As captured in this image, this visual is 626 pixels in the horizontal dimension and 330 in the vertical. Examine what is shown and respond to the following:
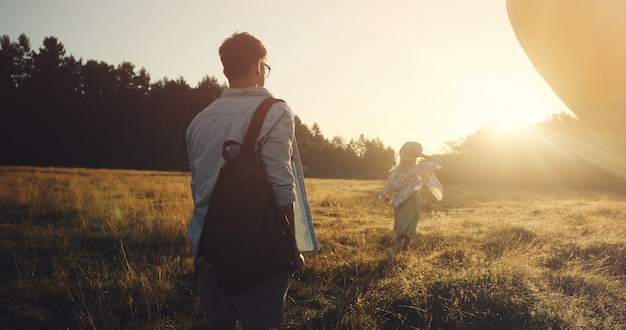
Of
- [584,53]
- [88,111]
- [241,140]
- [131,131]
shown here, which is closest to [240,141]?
[241,140]

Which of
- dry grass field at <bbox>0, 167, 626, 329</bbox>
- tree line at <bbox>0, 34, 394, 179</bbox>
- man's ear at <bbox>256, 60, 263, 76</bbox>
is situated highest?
tree line at <bbox>0, 34, 394, 179</bbox>

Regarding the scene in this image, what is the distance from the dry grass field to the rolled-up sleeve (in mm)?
2169

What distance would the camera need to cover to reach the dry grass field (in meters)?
3.74

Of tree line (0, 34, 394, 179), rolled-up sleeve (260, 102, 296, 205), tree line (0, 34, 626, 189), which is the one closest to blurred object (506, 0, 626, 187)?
rolled-up sleeve (260, 102, 296, 205)

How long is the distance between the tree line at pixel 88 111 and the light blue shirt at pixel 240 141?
47.1 meters

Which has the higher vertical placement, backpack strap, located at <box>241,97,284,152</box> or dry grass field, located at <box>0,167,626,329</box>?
backpack strap, located at <box>241,97,284,152</box>

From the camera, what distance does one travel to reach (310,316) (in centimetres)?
387

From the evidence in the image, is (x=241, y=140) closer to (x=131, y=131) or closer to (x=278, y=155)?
(x=278, y=155)

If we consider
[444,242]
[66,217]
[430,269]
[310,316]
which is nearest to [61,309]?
[310,316]

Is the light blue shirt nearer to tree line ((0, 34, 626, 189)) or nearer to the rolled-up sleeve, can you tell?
the rolled-up sleeve

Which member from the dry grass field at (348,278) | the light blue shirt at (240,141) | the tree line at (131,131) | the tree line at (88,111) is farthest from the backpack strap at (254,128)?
the tree line at (88,111)

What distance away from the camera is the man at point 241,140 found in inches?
76.1

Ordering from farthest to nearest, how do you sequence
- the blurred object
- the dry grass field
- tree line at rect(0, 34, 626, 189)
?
tree line at rect(0, 34, 626, 189) < the dry grass field < the blurred object

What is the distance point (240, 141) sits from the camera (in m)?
1.99
